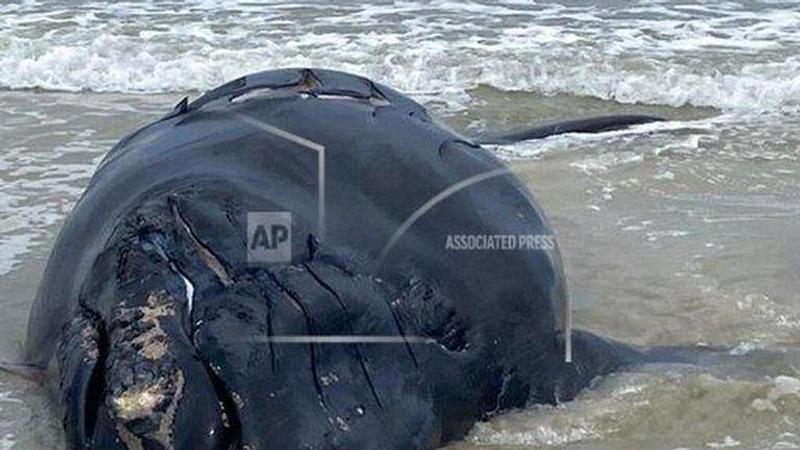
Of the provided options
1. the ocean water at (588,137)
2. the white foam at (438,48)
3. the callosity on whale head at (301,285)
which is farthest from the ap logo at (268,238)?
the white foam at (438,48)

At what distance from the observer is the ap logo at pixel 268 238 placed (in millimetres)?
2029

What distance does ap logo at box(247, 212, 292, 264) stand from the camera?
2029 millimetres

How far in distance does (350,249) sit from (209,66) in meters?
8.07

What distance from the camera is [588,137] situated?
6.48 meters

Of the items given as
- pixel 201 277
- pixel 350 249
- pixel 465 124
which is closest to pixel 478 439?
pixel 350 249

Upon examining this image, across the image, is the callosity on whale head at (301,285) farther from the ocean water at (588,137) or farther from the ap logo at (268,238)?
the ocean water at (588,137)

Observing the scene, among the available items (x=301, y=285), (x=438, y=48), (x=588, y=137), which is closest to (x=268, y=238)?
(x=301, y=285)

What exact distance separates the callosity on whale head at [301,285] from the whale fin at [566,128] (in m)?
2.89

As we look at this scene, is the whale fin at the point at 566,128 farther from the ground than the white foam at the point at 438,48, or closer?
farther from the ground

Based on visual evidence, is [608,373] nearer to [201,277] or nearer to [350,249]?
[350,249]

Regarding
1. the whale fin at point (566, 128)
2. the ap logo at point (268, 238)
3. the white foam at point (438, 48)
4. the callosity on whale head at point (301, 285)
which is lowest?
the white foam at point (438, 48)

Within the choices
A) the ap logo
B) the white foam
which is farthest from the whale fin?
the ap logo

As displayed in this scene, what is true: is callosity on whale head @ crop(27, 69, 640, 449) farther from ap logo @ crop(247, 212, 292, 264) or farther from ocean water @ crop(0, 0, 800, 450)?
ocean water @ crop(0, 0, 800, 450)

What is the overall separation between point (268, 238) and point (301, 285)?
0.43 ft
